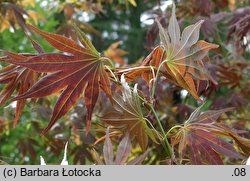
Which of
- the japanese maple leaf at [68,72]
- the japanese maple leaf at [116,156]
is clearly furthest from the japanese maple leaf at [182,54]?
the japanese maple leaf at [116,156]

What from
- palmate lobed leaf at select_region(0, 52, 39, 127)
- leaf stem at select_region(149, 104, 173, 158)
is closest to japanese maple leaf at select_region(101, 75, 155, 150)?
leaf stem at select_region(149, 104, 173, 158)

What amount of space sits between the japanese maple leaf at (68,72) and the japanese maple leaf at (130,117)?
0.11 ft

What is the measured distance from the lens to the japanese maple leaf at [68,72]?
0.92 metres

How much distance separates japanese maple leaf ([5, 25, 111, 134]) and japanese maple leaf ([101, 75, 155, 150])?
0.11ft

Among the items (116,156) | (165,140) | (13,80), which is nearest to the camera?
(116,156)

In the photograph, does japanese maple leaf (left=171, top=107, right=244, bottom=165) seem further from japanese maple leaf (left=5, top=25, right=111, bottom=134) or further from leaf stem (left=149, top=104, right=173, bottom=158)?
japanese maple leaf (left=5, top=25, right=111, bottom=134)

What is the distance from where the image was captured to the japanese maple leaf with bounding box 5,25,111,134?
92 cm

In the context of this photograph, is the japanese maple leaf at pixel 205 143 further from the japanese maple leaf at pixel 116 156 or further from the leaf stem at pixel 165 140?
the japanese maple leaf at pixel 116 156

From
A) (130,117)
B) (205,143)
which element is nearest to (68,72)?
(130,117)

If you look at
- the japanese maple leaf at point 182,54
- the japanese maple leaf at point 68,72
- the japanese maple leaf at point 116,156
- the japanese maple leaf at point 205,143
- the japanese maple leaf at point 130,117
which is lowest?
the japanese maple leaf at point 116,156

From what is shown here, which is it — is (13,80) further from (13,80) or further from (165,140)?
(165,140)

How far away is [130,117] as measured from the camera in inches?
38.1

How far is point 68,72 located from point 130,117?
5.8 inches
